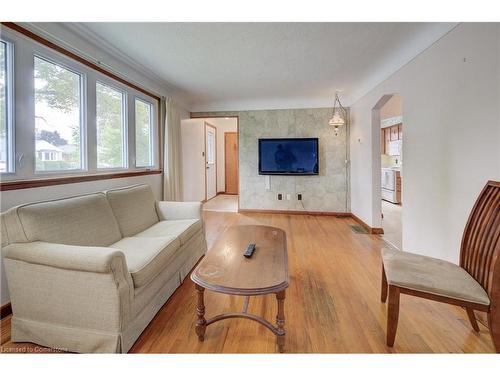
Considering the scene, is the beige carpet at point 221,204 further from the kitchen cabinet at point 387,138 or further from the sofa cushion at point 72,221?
the kitchen cabinet at point 387,138

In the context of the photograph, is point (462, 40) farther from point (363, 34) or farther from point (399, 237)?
point (399, 237)

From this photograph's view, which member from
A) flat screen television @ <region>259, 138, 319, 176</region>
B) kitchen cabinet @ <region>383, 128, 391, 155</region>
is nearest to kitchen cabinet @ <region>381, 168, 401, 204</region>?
kitchen cabinet @ <region>383, 128, 391, 155</region>

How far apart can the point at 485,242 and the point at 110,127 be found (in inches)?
138

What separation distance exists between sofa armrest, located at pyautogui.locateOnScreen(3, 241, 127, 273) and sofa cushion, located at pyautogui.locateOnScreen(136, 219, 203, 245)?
0.86 metres

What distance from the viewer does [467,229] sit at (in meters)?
1.60

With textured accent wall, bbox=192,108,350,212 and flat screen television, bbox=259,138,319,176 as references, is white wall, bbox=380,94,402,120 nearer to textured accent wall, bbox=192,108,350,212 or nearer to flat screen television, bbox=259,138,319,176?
textured accent wall, bbox=192,108,350,212

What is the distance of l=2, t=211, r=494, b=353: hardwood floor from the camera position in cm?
146

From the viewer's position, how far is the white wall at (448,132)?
1.61m

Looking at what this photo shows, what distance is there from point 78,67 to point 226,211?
3.69 m

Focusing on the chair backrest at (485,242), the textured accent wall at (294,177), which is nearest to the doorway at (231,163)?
the textured accent wall at (294,177)

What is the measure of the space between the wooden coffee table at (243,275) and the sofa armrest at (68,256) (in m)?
0.45

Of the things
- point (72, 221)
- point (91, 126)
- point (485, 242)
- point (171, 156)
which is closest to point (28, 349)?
point (72, 221)
